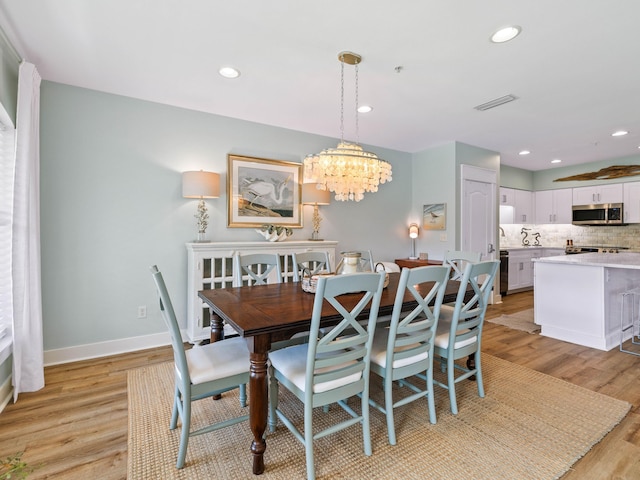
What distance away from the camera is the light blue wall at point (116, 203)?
9.88ft

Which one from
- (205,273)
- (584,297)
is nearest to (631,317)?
(584,297)

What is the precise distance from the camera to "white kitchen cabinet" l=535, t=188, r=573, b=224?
6695 millimetres

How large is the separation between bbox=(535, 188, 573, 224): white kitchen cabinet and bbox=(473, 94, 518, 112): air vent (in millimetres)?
4602

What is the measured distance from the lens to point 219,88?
306 centimetres

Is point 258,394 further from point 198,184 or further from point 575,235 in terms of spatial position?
point 575,235

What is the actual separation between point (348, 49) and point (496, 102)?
73.7 inches

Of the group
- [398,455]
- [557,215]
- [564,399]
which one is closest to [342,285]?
[398,455]

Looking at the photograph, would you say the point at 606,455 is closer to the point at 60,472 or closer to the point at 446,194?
the point at 60,472

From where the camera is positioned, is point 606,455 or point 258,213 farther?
point 258,213

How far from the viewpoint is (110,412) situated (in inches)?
88.0

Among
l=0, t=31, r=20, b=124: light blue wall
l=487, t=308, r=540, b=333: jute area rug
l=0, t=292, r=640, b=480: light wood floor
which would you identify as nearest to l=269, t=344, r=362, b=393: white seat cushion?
l=0, t=292, r=640, b=480: light wood floor

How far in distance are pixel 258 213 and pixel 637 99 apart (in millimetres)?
4200

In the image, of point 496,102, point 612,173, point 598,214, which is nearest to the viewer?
point 496,102

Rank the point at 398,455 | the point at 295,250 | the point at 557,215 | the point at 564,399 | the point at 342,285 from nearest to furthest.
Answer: the point at 342,285
the point at 398,455
the point at 564,399
the point at 295,250
the point at 557,215
